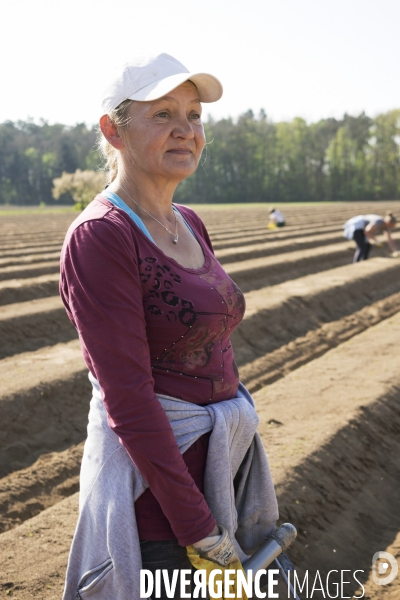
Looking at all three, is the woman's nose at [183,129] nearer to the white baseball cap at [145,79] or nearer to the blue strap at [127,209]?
the white baseball cap at [145,79]

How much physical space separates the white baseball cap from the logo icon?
305 centimetres

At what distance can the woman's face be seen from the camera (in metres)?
1.61

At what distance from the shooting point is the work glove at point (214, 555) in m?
1.53

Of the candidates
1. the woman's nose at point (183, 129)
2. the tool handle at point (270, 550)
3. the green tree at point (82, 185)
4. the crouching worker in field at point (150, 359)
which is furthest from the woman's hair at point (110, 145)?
the green tree at point (82, 185)

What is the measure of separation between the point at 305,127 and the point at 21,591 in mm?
71274

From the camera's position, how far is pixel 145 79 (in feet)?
5.15

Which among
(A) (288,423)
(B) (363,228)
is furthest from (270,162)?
(A) (288,423)

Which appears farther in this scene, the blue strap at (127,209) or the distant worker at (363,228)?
the distant worker at (363,228)

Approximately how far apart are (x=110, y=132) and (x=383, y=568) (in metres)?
3.11

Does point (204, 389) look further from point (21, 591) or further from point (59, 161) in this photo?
point (59, 161)

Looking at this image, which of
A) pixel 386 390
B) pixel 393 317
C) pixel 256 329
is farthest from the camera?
pixel 393 317

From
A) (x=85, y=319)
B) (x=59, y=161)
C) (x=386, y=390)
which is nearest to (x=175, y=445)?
(x=85, y=319)

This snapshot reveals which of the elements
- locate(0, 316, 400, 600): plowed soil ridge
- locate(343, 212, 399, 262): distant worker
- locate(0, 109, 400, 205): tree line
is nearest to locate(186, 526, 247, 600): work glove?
locate(0, 316, 400, 600): plowed soil ridge

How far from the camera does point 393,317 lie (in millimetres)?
8969
